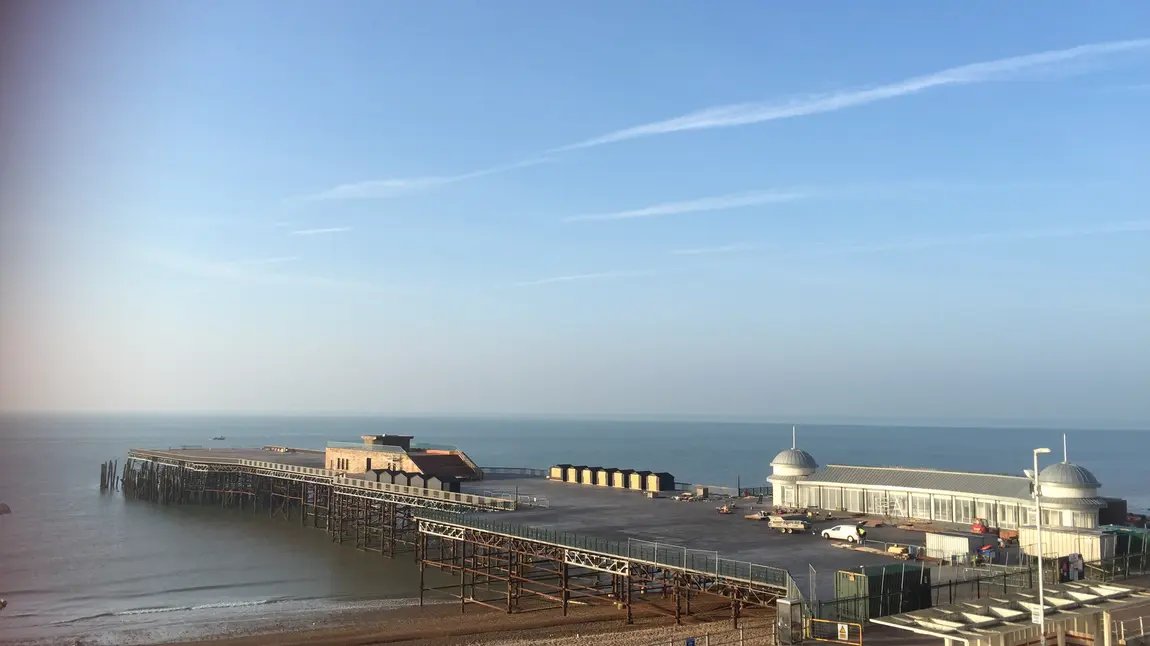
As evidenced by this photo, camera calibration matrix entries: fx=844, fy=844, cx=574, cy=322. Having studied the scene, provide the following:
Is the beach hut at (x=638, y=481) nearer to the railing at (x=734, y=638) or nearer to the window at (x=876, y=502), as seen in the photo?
the window at (x=876, y=502)

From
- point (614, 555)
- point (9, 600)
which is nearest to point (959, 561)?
point (614, 555)

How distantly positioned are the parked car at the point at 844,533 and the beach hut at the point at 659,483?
66.4 ft

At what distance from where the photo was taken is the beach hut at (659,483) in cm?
5788

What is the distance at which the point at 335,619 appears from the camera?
133 ft

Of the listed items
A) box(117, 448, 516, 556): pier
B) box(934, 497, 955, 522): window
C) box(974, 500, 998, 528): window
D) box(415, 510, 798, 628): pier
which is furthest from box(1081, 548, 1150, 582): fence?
box(117, 448, 516, 556): pier

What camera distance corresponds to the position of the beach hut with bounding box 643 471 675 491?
57875 millimetres

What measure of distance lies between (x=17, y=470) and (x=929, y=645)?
479 ft

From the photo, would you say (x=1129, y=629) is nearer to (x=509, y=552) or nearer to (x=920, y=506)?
(x=920, y=506)

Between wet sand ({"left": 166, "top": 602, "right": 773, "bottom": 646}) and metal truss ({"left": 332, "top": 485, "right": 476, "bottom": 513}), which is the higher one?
metal truss ({"left": 332, "top": 485, "right": 476, "bottom": 513})

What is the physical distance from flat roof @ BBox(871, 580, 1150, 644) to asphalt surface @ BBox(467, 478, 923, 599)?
6255mm

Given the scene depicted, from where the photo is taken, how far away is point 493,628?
3709cm

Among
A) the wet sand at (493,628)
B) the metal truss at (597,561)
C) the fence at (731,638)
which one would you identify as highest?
the metal truss at (597,561)

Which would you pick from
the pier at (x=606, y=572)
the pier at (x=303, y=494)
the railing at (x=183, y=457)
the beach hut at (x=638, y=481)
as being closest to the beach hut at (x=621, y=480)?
the beach hut at (x=638, y=481)

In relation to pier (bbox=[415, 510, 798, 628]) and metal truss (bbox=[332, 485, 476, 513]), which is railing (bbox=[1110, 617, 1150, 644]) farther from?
metal truss (bbox=[332, 485, 476, 513])
